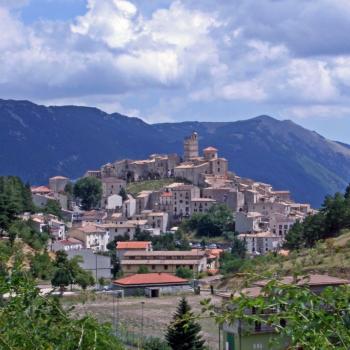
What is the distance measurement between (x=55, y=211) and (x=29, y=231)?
2376 centimetres

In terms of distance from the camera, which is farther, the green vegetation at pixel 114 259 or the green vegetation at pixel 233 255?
the green vegetation at pixel 114 259

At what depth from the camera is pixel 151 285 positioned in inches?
1512

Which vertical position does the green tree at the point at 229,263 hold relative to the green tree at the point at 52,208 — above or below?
below

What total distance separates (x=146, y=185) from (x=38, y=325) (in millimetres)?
76792

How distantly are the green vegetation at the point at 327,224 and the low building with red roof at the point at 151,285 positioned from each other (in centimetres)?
743

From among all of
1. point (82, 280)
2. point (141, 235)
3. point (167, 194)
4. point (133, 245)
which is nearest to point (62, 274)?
point (82, 280)

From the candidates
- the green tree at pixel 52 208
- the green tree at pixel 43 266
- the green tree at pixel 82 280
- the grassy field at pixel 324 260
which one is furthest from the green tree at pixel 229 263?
the green tree at pixel 52 208

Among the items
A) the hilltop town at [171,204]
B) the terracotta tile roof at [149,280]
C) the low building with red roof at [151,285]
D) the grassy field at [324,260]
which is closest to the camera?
the grassy field at [324,260]

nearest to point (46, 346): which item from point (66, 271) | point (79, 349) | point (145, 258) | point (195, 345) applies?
point (79, 349)

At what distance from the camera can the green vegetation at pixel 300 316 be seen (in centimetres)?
350

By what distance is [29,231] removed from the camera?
4550cm

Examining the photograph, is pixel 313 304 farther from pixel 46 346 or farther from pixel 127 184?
pixel 127 184

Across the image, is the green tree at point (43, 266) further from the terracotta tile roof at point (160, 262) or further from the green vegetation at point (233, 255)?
the green vegetation at point (233, 255)

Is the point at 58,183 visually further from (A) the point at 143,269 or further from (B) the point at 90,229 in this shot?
(A) the point at 143,269
